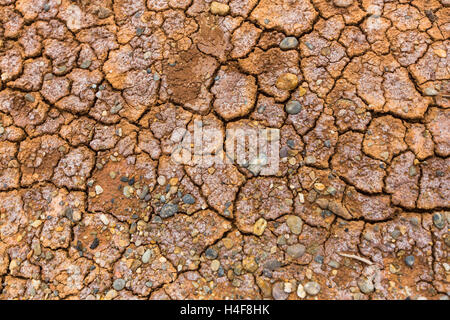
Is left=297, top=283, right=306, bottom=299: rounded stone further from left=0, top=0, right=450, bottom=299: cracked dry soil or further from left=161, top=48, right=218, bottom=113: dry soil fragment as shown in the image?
left=161, top=48, right=218, bottom=113: dry soil fragment

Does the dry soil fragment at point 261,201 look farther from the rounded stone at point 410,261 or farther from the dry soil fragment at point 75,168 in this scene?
the dry soil fragment at point 75,168

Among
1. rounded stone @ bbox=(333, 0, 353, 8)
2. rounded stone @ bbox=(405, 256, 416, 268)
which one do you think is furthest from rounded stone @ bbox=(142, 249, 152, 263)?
rounded stone @ bbox=(333, 0, 353, 8)

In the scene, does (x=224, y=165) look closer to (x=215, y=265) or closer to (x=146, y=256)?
(x=215, y=265)

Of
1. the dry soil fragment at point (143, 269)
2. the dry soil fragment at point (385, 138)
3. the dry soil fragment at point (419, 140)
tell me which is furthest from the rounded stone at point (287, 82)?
the dry soil fragment at point (143, 269)

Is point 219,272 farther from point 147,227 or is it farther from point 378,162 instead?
point 378,162

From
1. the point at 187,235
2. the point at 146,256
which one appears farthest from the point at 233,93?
the point at 146,256

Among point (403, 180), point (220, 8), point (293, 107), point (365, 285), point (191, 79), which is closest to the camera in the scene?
point (365, 285)
